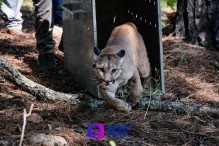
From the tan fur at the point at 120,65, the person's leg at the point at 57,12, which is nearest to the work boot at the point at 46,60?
the tan fur at the point at 120,65

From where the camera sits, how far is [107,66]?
15.5 ft

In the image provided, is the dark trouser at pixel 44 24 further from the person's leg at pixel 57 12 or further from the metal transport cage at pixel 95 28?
the person's leg at pixel 57 12

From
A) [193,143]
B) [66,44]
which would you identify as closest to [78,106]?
[193,143]

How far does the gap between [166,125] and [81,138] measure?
0.95 m

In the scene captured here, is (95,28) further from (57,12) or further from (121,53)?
(57,12)

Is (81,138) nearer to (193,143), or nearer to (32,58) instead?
(193,143)

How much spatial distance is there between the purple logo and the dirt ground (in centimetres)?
5

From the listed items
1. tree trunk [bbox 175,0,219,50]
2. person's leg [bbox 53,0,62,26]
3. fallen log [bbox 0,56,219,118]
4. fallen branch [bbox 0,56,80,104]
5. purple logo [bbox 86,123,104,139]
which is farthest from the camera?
person's leg [bbox 53,0,62,26]

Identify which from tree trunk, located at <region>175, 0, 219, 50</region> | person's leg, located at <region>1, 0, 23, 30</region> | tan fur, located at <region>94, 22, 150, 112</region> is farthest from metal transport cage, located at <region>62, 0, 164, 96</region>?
person's leg, located at <region>1, 0, 23, 30</region>

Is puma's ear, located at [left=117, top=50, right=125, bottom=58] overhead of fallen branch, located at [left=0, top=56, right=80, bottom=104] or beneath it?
overhead

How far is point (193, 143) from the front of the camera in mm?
4094

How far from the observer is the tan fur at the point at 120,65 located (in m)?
4.74

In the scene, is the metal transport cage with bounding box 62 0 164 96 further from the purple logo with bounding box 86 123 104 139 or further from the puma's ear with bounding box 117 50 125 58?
the purple logo with bounding box 86 123 104 139

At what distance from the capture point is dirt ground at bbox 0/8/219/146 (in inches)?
162
